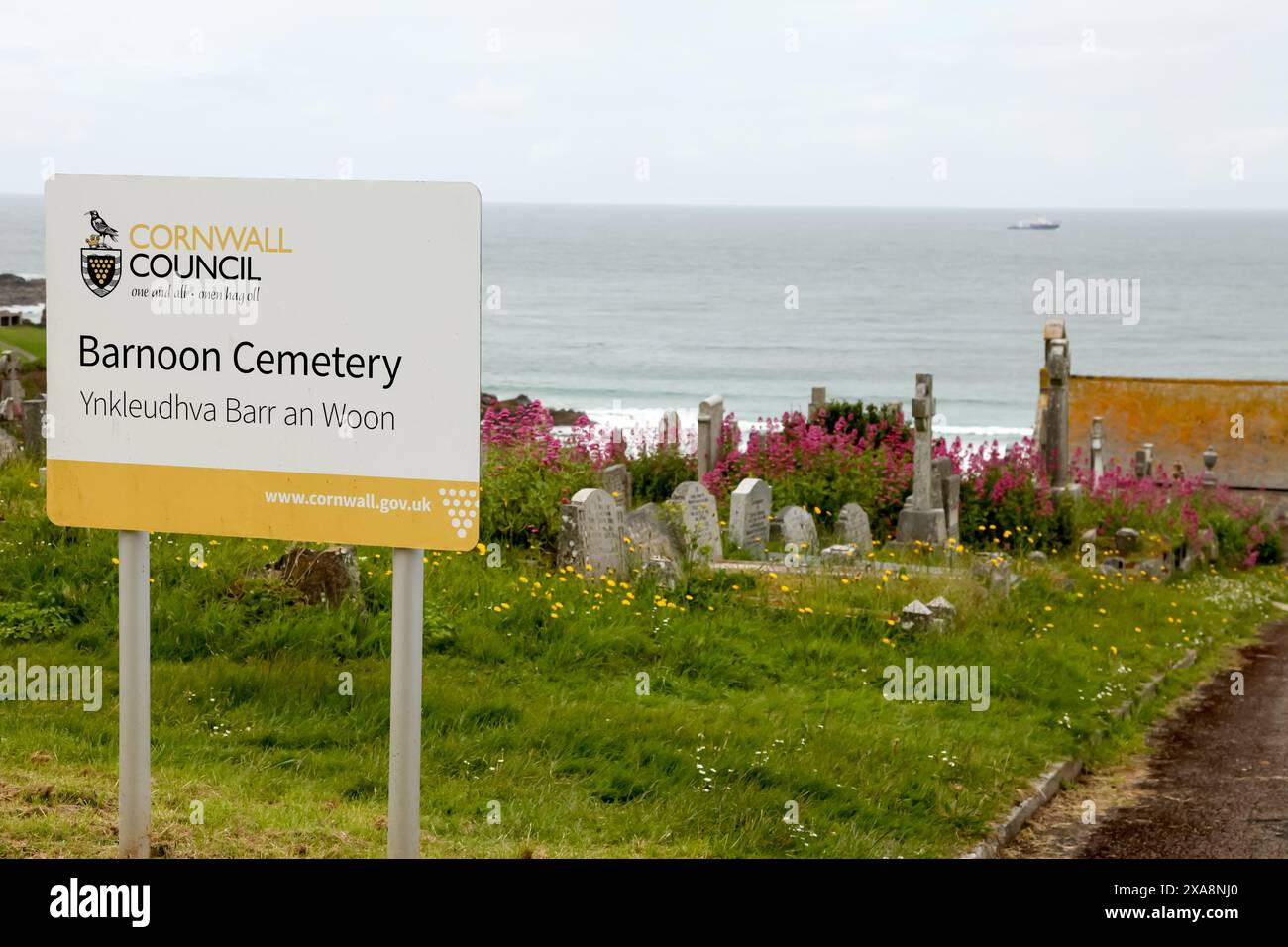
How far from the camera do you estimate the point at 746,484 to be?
569 inches

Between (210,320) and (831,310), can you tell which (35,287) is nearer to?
(831,310)

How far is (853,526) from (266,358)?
34.3 ft

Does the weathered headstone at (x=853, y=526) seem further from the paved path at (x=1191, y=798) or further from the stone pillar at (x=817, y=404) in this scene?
the stone pillar at (x=817, y=404)

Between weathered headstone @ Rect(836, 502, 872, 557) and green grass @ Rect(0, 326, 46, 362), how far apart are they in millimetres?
34319

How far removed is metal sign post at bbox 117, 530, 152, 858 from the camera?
5520mm

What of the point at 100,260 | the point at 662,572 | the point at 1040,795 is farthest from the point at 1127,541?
the point at 100,260

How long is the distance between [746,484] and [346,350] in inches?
371

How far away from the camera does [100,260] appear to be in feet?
18.2

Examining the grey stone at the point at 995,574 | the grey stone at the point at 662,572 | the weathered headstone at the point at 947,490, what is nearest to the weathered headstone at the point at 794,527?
the grey stone at the point at 995,574

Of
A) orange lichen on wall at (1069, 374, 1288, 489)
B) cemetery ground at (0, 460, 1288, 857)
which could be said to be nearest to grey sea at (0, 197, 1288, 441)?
cemetery ground at (0, 460, 1288, 857)

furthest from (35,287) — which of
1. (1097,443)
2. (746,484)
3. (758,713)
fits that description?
(758,713)

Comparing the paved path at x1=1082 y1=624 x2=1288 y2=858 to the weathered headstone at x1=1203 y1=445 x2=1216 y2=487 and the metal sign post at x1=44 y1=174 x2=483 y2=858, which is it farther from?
the weathered headstone at x1=1203 y1=445 x2=1216 y2=487

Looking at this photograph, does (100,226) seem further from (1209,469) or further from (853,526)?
(1209,469)

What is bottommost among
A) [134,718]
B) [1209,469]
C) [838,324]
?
[134,718]
